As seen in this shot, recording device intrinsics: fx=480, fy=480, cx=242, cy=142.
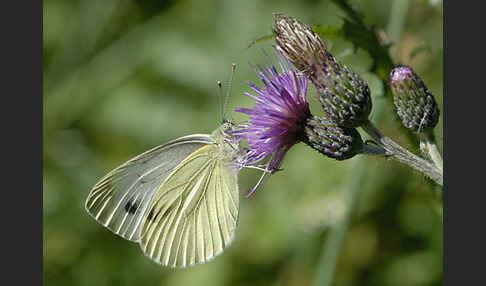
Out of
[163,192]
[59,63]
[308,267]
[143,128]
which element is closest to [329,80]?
[163,192]

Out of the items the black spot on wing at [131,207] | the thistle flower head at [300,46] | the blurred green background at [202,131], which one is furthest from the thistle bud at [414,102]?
the black spot on wing at [131,207]

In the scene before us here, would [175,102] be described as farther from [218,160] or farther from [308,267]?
[308,267]

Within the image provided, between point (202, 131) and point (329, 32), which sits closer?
point (329, 32)

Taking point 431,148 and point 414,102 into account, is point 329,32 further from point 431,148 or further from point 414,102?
point 431,148

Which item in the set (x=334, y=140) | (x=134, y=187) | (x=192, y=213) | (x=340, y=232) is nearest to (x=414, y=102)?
(x=334, y=140)

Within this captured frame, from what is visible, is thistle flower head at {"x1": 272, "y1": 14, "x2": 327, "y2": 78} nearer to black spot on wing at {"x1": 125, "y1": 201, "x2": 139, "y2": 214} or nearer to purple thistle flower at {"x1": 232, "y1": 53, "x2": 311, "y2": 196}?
purple thistle flower at {"x1": 232, "y1": 53, "x2": 311, "y2": 196}

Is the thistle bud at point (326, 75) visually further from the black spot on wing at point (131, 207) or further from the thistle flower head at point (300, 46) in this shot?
the black spot on wing at point (131, 207)
